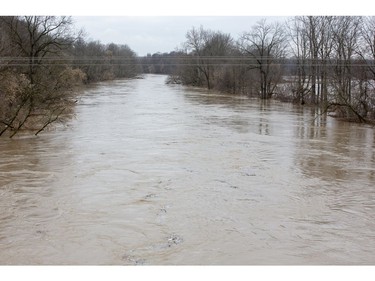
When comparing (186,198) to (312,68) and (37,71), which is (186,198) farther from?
(312,68)

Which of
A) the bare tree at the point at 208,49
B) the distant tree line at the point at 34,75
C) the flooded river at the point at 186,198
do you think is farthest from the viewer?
the bare tree at the point at 208,49

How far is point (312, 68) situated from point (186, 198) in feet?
108

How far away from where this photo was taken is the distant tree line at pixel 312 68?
102ft

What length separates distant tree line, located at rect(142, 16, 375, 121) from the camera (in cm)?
3111

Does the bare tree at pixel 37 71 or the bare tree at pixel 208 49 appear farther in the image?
the bare tree at pixel 208 49

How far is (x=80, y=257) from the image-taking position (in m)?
8.19

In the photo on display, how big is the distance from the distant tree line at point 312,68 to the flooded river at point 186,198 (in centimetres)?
989

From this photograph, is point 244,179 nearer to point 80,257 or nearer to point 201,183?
point 201,183

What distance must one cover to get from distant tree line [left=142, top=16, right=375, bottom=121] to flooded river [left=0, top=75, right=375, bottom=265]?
9.89m

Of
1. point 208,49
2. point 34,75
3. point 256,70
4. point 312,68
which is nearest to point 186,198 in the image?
point 34,75

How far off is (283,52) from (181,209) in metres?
41.5

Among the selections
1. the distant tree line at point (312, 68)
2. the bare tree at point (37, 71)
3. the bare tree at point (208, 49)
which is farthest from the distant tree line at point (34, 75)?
the bare tree at point (208, 49)

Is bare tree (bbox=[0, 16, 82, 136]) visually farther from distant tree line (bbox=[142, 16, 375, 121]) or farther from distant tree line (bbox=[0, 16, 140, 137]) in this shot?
distant tree line (bbox=[142, 16, 375, 121])

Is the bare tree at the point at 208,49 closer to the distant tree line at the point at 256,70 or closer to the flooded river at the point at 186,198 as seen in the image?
the distant tree line at the point at 256,70
